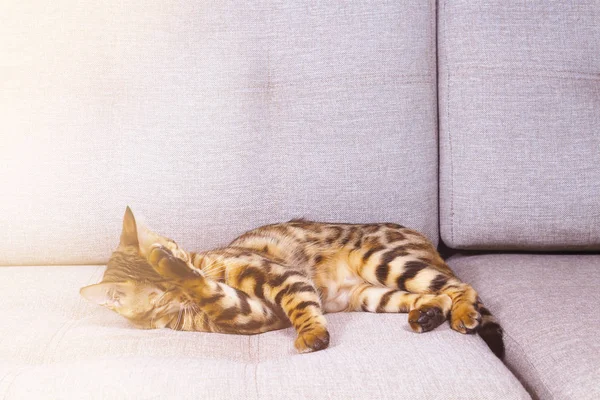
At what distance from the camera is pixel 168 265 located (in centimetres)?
128

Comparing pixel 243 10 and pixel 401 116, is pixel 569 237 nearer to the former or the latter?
pixel 401 116

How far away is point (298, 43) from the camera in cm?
154

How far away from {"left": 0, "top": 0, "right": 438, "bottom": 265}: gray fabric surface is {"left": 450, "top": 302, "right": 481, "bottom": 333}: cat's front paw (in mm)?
343

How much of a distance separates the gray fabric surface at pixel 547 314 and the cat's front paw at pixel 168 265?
701mm

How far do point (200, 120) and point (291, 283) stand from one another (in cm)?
48

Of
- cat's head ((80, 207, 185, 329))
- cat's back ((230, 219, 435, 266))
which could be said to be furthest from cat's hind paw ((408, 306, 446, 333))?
cat's head ((80, 207, 185, 329))

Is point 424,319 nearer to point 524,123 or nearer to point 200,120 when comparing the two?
point 524,123

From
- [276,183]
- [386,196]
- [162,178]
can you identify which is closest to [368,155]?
[386,196]

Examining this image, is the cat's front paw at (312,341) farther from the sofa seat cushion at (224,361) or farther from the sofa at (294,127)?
the sofa at (294,127)

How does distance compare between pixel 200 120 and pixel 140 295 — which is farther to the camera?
pixel 200 120

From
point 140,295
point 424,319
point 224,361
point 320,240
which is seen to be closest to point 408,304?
point 424,319

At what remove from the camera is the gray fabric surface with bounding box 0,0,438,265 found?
1489 millimetres

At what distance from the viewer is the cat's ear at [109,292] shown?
129 centimetres

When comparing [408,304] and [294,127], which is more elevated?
[294,127]
